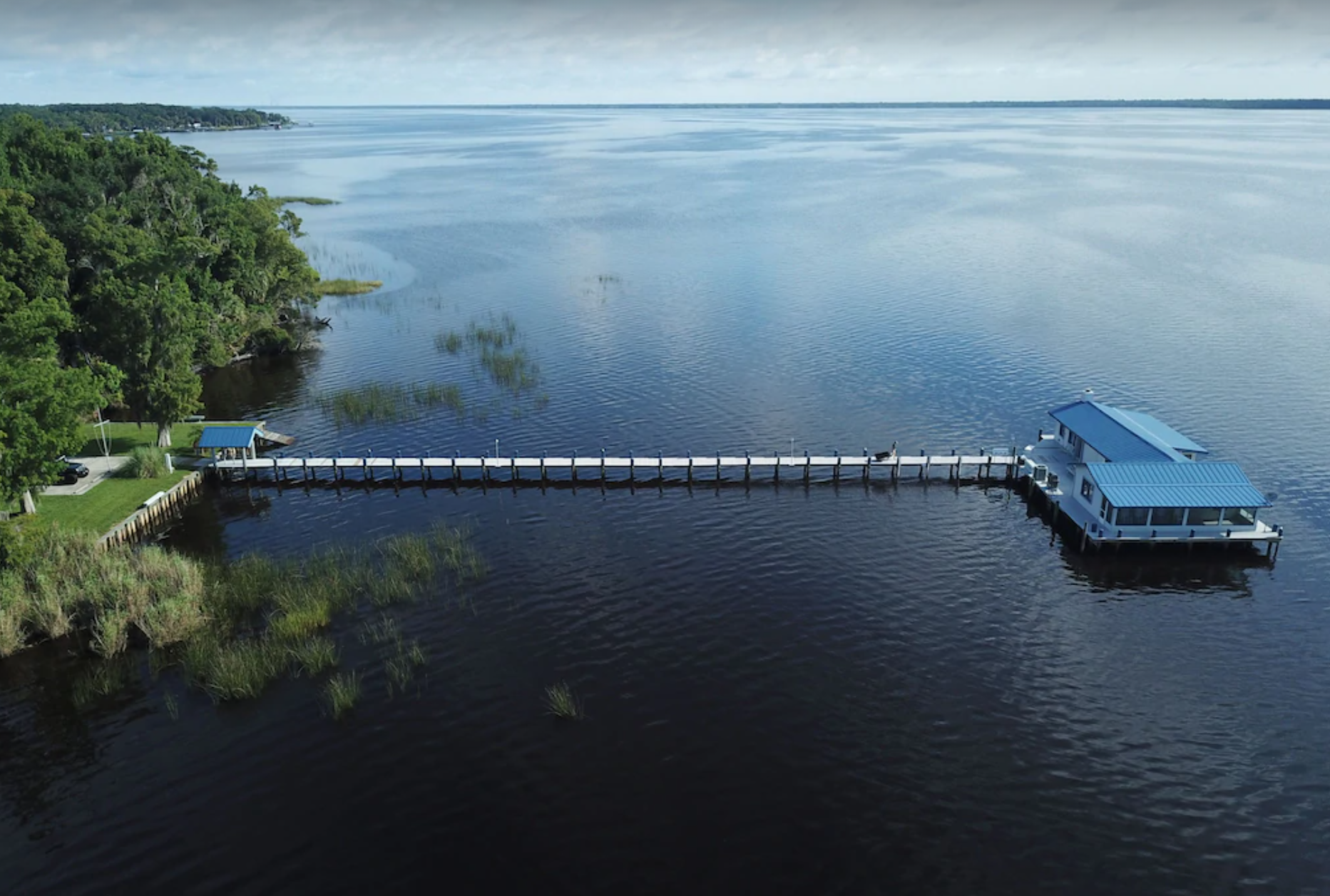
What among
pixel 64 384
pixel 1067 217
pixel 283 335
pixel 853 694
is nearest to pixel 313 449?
pixel 64 384

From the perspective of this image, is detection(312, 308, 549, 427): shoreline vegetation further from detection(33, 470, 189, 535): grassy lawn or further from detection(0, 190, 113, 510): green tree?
detection(0, 190, 113, 510): green tree

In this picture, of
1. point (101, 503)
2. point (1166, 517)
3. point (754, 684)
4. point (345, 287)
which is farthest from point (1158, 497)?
point (345, 287)

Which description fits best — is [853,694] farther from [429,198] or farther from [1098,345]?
[429,198]

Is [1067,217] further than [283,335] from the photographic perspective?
Yes

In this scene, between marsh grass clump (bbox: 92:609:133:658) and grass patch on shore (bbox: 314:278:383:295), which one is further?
grass patch on shore (bbox: 314:278:383:295)

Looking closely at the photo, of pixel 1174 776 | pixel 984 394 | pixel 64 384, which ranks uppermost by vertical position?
pixel 64 384

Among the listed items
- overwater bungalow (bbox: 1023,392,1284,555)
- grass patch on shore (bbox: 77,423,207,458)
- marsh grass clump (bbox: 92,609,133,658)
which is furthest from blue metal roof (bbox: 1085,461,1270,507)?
grass patch on shore (bbox: 77,423,207,458)

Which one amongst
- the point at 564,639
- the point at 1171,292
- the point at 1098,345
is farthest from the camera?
the point at 1171,292
